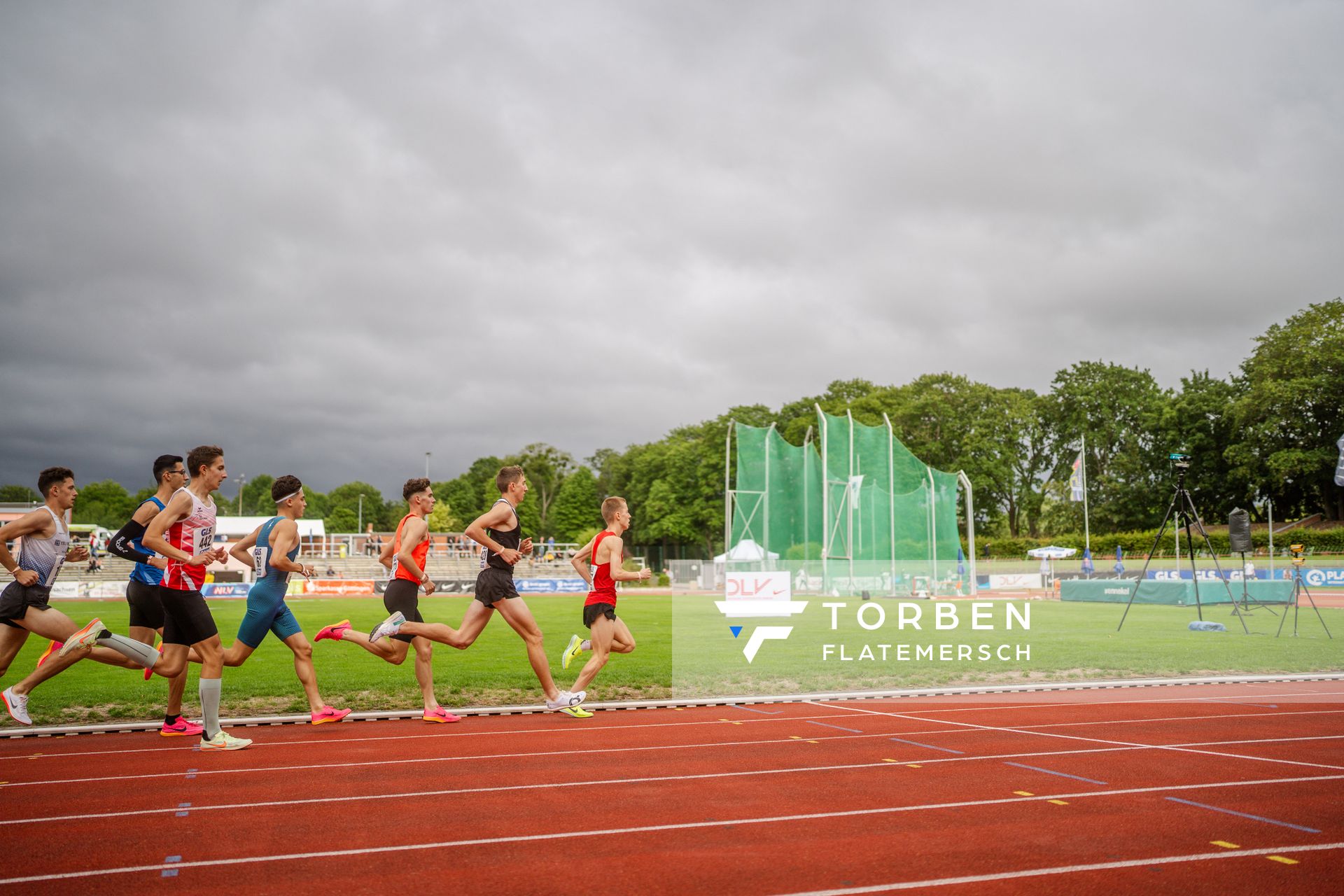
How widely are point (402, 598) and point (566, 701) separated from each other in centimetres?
201

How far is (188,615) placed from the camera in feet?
24.5

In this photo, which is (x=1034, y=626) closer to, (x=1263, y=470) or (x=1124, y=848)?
(x=1124, y=848)

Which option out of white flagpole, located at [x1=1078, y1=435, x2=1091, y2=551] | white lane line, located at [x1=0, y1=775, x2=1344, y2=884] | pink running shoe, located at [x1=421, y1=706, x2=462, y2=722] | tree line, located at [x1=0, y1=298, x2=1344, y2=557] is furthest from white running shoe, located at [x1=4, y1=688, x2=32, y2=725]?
tree line, located at [x1=0, y1=298, x2=1344, y2=557]

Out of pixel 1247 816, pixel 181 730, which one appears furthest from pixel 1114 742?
pixel 181 730

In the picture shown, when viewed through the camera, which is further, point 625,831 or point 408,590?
point 408,590

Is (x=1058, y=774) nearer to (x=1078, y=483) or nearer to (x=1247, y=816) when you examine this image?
(x=1247, y=816)

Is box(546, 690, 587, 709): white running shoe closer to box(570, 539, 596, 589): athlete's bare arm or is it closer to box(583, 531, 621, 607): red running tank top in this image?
box(583, 531, 621, 607): red running tank top

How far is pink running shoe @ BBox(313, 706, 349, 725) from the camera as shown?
347 inches

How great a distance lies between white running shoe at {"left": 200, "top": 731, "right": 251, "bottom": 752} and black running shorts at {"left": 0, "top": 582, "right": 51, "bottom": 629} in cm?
169

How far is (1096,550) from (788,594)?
40.2 meters

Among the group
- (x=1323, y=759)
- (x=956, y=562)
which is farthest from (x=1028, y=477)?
(x=1323, y=759)

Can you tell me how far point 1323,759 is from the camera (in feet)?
23.2

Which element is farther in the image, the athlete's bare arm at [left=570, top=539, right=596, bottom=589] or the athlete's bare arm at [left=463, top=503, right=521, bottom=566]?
the athlete's bare arm at [left=570, top=539, right=596, bottom=589]

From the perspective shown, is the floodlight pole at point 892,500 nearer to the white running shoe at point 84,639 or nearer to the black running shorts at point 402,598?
the black running shorts at point 402,598
